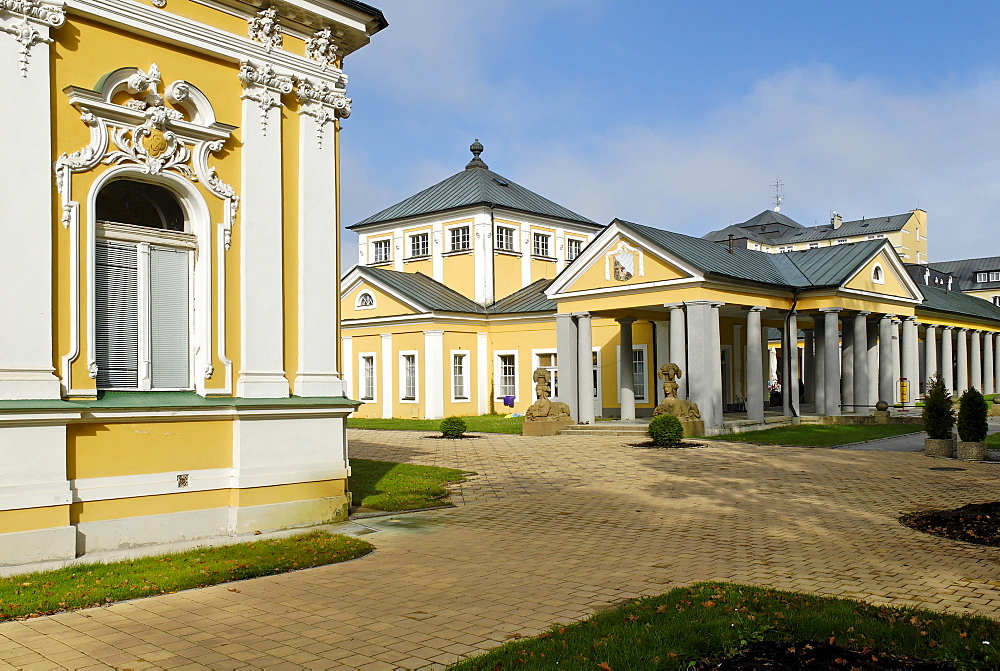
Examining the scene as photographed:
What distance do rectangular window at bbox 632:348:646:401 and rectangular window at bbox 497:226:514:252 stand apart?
26.7 ft

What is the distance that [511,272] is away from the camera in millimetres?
36406

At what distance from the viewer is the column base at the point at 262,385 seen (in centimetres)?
933

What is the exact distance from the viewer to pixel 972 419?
1659 cm

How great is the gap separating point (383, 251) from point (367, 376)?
7195 millimetres

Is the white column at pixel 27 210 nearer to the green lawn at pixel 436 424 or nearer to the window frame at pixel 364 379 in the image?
the green lawn at pixel 436 424

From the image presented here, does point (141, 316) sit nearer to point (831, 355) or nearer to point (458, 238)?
point (831, 355)

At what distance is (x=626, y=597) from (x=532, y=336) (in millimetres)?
26982

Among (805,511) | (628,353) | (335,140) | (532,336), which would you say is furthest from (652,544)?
(532,336)

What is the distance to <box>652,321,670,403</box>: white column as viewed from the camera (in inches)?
1207

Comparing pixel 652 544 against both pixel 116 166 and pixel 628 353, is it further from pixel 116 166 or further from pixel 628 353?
pixel 628 353

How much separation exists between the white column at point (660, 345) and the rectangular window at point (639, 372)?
0.45 meters

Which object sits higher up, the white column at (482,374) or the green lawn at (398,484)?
the white column at (482,374)

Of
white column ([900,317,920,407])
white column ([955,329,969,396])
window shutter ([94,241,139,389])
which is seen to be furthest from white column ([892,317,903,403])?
window shutter ([94,241,139,389])

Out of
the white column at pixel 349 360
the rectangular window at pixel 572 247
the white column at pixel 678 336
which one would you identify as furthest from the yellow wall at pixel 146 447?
the rectangular window at pixel 572 247
